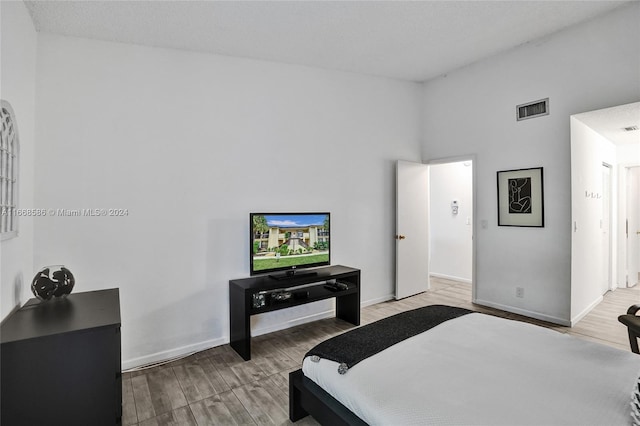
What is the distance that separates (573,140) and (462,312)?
2449 millimetres

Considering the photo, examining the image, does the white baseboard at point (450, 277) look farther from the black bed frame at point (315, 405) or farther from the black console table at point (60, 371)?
the black console table at point (60, 371)

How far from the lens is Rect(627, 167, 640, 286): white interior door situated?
203 inches

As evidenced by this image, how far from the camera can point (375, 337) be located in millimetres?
2031

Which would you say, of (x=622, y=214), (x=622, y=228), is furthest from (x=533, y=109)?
(x=622, y=228)

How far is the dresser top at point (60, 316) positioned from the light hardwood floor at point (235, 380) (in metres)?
0.73

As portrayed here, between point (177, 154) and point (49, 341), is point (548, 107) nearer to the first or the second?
point (177, 154)

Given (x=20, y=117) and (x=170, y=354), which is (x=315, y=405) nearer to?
(x=170, y=354)

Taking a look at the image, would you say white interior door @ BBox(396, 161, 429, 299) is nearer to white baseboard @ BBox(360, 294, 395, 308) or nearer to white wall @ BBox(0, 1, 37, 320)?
white baseboard @ BBox(360, 294, 395, 308)

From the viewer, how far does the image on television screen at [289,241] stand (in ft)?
10.5

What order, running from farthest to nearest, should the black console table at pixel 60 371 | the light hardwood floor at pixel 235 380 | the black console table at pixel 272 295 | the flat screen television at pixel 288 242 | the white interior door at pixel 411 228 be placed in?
1. the white interior door at pixel 411 228
2. the flat screen television at pixel 288 242
3. the black console table at pixel 272 295
4. the light hardwood floor at pixel 235 380
5. the black console table at pixel 60 371

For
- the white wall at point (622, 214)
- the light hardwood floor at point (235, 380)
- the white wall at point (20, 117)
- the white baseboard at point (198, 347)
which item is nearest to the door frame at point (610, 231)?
the white wall at point (622, 214)

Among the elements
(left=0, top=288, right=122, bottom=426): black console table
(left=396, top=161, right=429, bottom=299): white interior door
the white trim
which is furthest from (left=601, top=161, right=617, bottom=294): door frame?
(left=0, top=288, right=122, bottom=426): black console table

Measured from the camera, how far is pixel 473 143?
4.38 m

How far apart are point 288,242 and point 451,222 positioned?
3769mm
